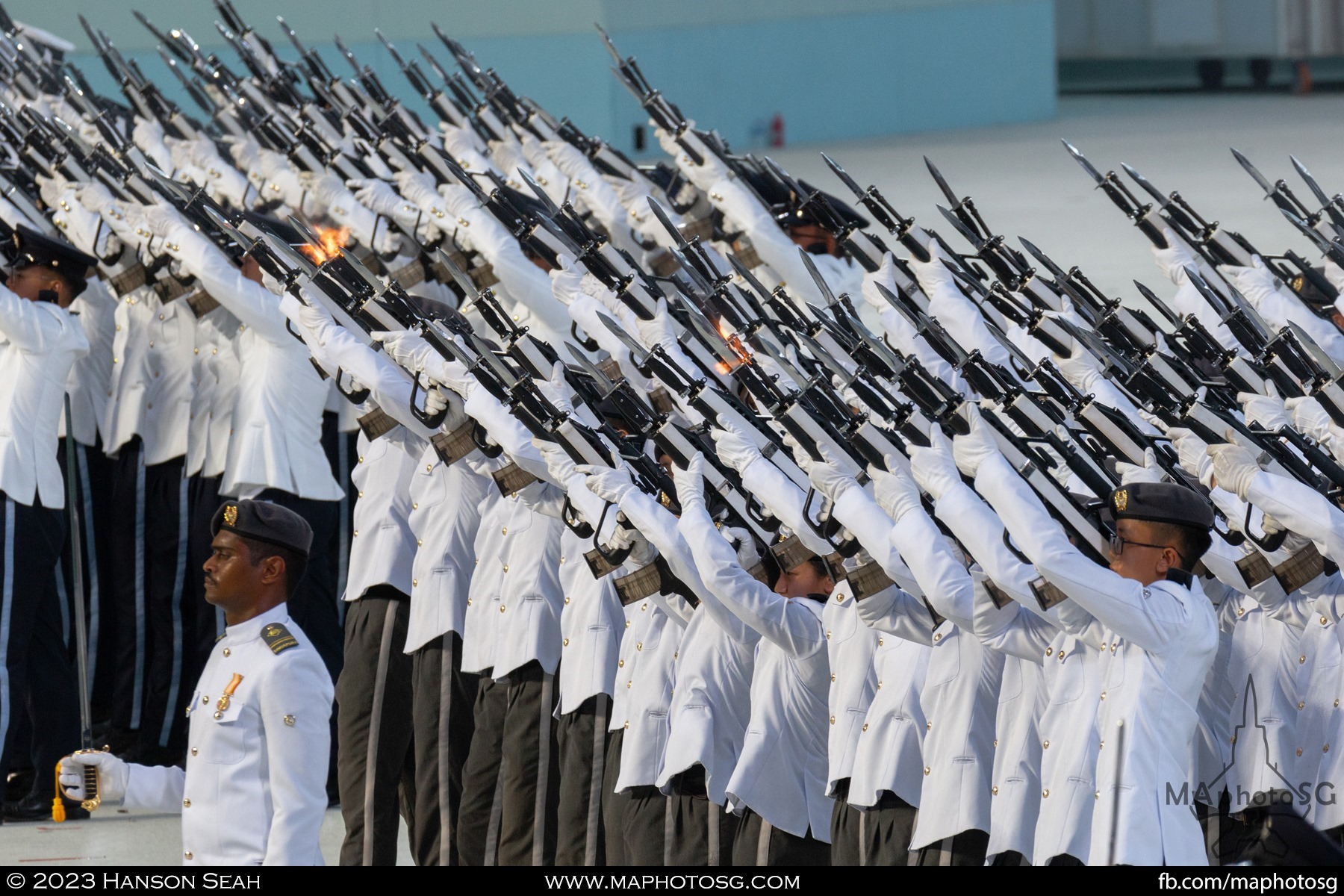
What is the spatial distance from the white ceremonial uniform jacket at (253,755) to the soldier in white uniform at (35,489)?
2660 millimetres

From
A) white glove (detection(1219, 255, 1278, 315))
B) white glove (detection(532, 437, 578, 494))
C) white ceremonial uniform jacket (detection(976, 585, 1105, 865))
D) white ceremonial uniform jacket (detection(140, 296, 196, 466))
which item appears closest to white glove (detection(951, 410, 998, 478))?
white ceremonial uniform jacket (detection(976, 585, 1105, 865))

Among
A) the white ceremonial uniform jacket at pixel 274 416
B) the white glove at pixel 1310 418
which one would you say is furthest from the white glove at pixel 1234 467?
the white ceremonial uniform jacket at pixel 274 416

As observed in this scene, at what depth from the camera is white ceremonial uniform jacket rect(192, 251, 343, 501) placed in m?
7.41

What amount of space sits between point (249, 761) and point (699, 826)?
1.31 metres

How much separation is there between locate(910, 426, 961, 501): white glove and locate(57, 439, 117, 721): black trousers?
4.17 metres

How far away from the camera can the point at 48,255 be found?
7.27 metres

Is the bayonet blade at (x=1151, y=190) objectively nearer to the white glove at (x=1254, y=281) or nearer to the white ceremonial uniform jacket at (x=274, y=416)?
the white glove at (x=1254, y=281)

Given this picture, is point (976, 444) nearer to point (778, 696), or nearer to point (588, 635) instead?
point (778, 696)

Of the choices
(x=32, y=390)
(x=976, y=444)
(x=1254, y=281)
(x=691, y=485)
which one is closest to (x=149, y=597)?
(x=32, y=390)

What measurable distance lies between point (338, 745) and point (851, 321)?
215 cm

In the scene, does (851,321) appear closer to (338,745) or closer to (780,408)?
(780,408)

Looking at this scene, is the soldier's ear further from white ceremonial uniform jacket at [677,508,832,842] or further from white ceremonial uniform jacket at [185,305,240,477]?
white ceremonial uniform jacket at [185,305,240,477]

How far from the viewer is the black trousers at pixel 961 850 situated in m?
5.07

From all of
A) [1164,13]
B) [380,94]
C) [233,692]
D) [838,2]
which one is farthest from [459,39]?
[233,692]
